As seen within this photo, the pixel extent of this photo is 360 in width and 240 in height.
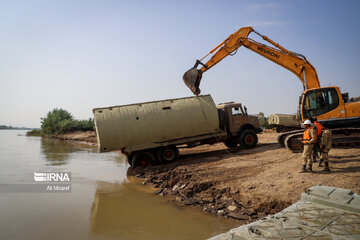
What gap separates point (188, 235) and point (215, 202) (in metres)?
2.04

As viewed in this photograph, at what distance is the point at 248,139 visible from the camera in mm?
15750

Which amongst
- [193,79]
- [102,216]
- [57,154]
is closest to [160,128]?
[193,79]

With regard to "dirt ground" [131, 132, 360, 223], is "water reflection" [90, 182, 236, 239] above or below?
below

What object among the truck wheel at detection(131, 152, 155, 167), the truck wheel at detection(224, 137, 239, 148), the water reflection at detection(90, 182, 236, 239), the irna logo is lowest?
the water reflection at detection(90, 182, 236, 239)

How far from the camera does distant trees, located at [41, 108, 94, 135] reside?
150ft

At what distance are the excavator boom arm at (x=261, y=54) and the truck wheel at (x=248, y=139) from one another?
12.4 ft

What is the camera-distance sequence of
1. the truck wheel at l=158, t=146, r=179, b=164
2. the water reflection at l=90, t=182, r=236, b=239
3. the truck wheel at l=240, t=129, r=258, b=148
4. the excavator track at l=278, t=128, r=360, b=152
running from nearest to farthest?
the water reflection at l=90, t=182, r=236, b=239 → the excavator track at l=278, t=128, r=360, b=152 → the truck wheel at l=158, t=146, r=179, b=164 → the truck wheel at l=240, t=129, r=258, b=148

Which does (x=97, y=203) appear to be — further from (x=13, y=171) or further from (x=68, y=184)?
(x=13, y=171)

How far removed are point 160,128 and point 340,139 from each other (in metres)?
8.42

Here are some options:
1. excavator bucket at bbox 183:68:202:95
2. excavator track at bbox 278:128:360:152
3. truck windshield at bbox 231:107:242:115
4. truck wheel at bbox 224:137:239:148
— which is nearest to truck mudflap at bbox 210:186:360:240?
excavator track at bbox 278:128:360:152

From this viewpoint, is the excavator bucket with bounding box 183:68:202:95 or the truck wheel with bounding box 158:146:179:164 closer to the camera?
the truck wheel with bounding box 158:146:179:164

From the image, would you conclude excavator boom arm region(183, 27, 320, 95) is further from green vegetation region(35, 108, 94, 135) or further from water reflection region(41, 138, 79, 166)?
green vegetation region(35, 108, 94, 135)

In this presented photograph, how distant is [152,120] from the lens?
13781mm

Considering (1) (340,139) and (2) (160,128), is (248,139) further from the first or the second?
(2) (160,128)
